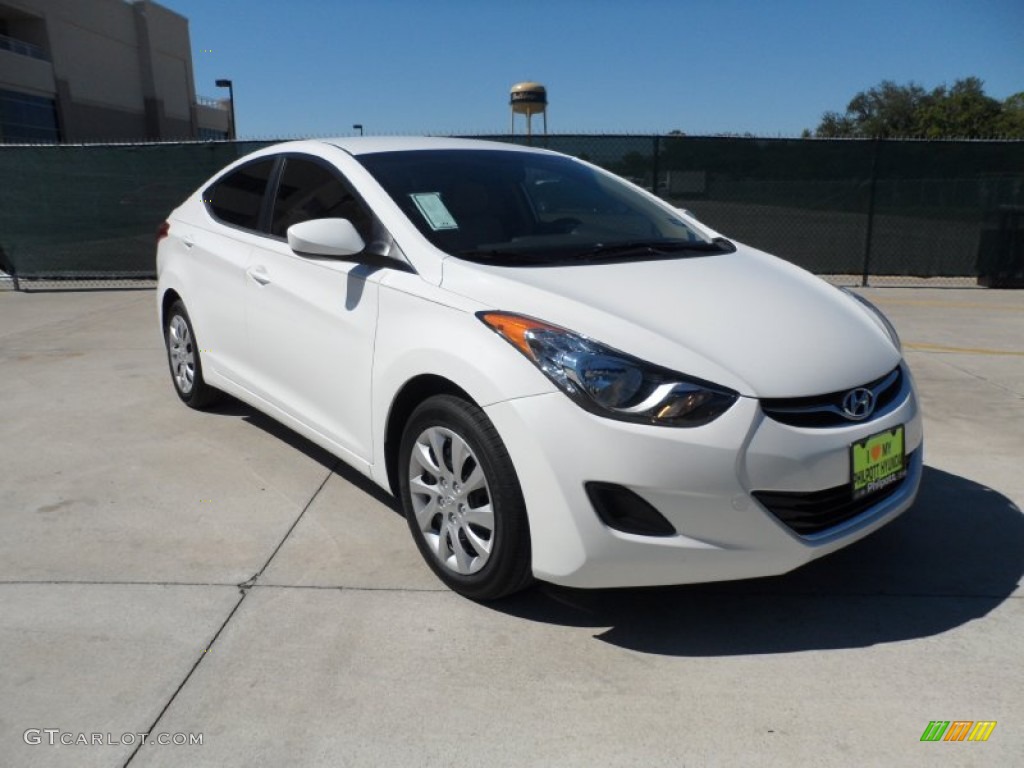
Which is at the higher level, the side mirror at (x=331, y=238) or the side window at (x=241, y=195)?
the side window at (x=241, y=195)

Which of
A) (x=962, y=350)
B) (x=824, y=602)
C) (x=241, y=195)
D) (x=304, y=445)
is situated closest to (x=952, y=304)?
(x=962, y=350)

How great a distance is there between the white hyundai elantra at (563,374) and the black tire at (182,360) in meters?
1.09

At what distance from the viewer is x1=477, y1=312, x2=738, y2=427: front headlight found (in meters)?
2.47

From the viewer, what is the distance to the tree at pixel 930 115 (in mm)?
54781

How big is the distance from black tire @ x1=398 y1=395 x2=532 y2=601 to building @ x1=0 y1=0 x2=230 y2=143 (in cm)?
3979

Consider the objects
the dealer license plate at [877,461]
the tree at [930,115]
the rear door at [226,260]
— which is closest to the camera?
the dealer license plate at [877,461]

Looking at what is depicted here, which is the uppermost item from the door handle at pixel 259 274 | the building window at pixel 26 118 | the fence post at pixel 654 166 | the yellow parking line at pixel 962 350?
the building window at pixel 26 118

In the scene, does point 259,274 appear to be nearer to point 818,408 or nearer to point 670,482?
point 670,482

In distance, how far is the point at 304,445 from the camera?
4.65 m

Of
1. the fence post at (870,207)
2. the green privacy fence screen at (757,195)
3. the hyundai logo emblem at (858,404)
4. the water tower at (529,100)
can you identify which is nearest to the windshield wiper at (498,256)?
the hyundai logo emblem at (858,404)

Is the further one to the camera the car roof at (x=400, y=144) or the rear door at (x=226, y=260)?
the rear door at (x=226, y=260)

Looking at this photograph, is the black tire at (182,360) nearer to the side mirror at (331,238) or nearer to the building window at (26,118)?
the side mirror at (331,238)

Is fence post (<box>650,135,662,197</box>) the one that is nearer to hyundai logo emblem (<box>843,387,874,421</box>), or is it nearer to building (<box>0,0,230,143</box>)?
hyundai logo emblem (<box>843,387,874,421</box>)

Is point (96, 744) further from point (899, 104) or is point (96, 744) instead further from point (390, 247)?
point (899, 104)
